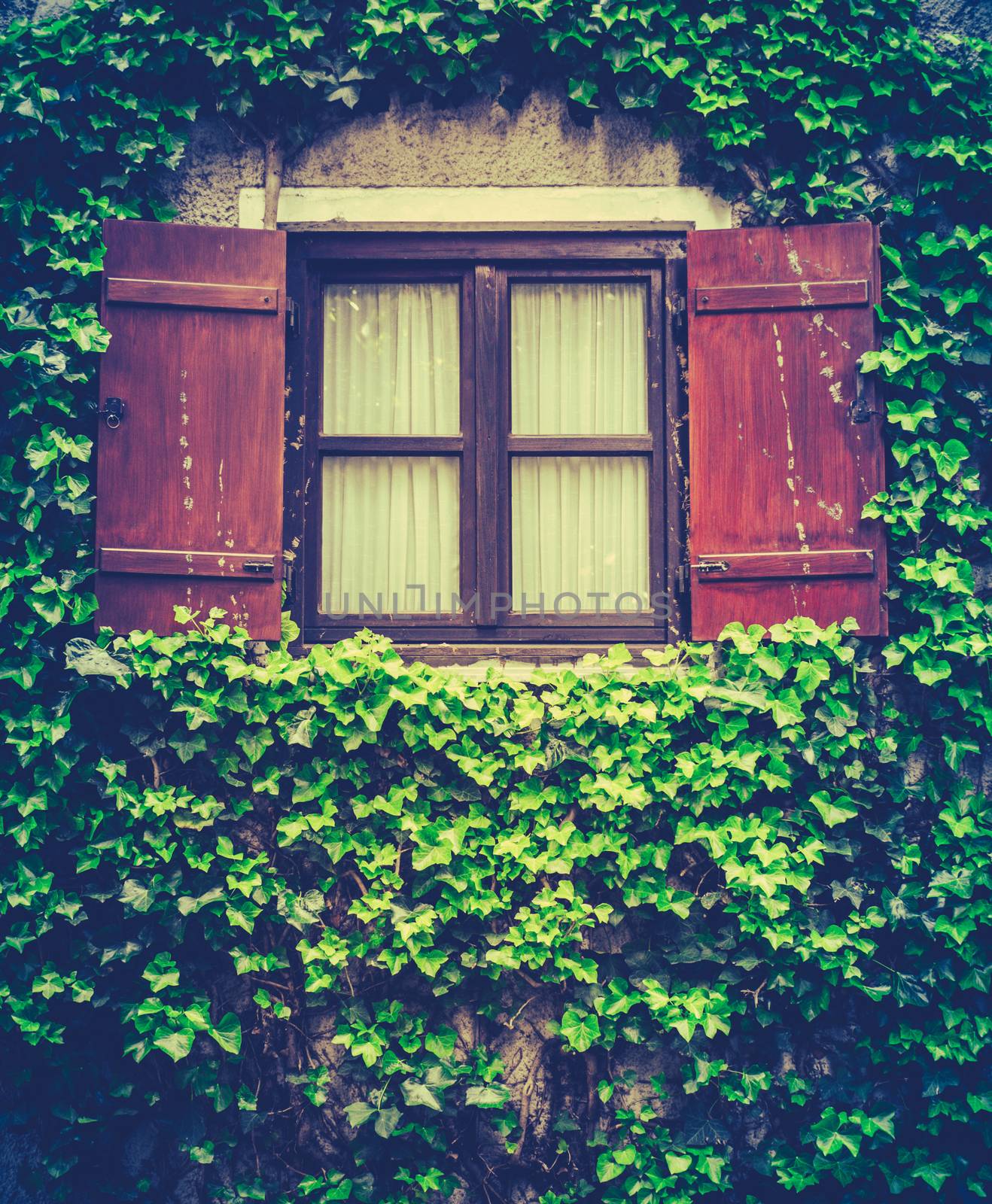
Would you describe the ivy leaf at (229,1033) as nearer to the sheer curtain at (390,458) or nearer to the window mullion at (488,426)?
the sheer curtain at (390,458)

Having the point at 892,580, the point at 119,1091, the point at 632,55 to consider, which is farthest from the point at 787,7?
the point at 119,1091

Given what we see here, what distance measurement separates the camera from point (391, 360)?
3.43m

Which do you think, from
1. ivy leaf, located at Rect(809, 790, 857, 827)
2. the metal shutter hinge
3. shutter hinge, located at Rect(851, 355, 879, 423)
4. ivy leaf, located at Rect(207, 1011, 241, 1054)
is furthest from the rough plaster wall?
ivy leaf, located at Rect(207, 1011, 241, 1054)

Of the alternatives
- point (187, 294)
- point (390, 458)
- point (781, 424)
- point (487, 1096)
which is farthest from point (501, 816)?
point (187, 294)

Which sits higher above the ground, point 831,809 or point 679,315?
point 679,315

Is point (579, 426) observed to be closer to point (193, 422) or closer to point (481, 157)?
point (481, 157)

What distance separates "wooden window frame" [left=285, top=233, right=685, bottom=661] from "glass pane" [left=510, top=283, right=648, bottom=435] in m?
0.05

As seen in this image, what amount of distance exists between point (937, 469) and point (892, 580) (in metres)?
0.40

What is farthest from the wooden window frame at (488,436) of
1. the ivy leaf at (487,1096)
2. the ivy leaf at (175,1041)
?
the ivy leaf at (487,1096)

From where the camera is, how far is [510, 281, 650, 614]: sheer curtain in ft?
11.2

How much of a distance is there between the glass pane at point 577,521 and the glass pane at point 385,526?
0.82 ft

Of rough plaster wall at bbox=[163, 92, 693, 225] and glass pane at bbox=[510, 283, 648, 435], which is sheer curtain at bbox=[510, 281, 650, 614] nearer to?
glass pane at bbox=[510, 283, 648, 435]

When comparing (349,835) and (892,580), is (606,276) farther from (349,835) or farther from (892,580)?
(349,835)

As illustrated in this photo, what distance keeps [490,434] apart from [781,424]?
1.01 meters
